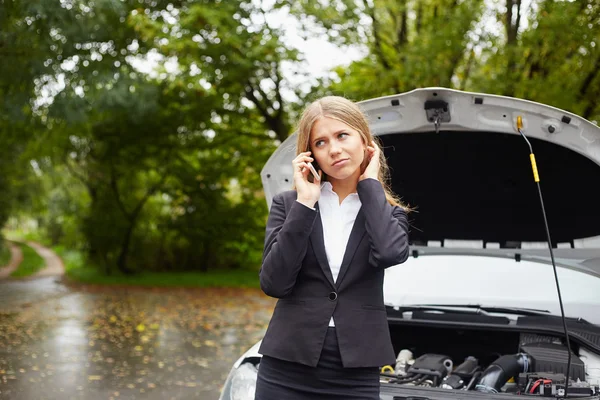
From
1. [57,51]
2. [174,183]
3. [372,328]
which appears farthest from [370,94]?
[372,328]

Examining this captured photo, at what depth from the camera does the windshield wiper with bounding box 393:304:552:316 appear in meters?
4.00

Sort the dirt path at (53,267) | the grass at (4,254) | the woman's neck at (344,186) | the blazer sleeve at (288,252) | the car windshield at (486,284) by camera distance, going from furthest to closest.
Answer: the dirt path at (53,267) < the grass at (4,254) < the car windshield at (486,284) < the woman's neck at (344,186) < the blazer sleeve at (288,252)

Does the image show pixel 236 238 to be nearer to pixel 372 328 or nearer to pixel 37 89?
pixel 37 89

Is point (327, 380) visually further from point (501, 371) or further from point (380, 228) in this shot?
point (501, 371)

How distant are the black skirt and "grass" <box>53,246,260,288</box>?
656 inches

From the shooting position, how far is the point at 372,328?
2.04 meters

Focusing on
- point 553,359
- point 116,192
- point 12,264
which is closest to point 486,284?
point 553,359

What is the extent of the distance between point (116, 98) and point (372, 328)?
1147cm

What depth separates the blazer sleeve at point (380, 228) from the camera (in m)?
2.00

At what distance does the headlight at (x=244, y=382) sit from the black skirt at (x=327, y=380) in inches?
42.3

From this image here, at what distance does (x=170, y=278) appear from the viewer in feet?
65.5

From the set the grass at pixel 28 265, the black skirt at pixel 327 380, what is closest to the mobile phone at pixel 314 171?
the black skirt at pixel 327 380

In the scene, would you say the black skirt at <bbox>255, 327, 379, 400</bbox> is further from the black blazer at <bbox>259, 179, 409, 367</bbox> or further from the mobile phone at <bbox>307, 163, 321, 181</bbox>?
the mobile phone at <bbox>307, 163, 321, 181</bbox>

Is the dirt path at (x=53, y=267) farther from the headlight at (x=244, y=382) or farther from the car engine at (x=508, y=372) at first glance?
the car engine at (x=508, y=372)
